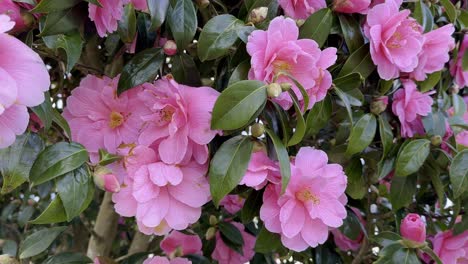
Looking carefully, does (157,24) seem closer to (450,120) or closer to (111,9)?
(111,9)

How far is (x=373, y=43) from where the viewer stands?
0.89 m

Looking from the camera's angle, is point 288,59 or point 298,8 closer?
point 288,59

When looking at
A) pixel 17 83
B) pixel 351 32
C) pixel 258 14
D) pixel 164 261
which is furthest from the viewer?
pixel 164 261

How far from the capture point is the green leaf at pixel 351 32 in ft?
2.95

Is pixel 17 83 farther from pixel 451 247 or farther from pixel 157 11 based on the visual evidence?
pixel 451 247

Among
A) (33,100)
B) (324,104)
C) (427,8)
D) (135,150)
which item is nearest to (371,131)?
(324,104)

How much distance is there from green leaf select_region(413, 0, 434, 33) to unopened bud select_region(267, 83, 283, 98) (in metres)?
0.43

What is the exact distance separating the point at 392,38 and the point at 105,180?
532 mm

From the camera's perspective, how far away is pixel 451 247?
110 centimetres

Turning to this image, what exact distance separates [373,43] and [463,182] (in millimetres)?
302

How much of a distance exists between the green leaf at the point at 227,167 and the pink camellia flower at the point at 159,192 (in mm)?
60

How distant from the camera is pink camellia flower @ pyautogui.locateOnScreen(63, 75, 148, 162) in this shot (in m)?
0.88

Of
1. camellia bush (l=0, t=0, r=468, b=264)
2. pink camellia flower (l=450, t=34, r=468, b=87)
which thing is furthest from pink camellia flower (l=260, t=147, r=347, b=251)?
pink camellia flower (l=450, t=34, r=468, b=87)

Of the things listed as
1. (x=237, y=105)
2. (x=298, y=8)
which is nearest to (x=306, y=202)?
(x=237, y=105)
